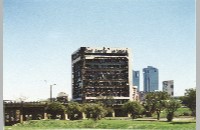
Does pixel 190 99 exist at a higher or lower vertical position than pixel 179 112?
higher

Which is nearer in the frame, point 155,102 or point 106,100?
point 155,102

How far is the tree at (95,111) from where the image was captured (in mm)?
4305

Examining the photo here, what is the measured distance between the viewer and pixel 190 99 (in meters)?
3.89

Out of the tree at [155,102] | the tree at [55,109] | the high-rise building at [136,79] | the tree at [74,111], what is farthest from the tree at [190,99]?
the tree at [55,109]

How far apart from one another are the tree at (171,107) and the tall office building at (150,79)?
0.23 metres

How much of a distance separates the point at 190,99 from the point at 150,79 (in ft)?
1.41

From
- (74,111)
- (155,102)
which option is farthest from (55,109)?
(155,102)

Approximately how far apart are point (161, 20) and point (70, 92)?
1.13m

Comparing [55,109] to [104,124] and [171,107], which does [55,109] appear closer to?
[104,124]

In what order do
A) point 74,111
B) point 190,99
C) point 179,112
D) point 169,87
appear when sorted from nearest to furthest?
point 190,99, point 169,87, point 179,112, point 74,111

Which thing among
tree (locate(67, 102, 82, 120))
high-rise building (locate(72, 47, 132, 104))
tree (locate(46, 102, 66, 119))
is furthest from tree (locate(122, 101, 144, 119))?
tree (locate(46, 102, 66, 119))

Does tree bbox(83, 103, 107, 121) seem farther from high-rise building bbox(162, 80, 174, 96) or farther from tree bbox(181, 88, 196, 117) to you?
tree bbox(181, 88, 196, 117)

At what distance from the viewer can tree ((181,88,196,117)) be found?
379cm

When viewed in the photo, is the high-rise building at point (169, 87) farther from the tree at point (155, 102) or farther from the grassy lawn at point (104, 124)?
the grassy lawn at point (104, 124)
